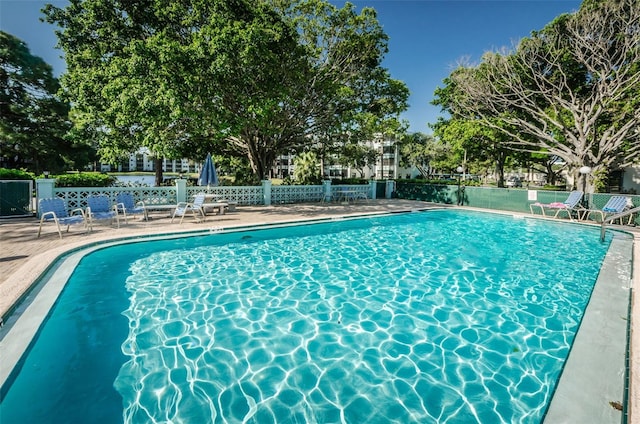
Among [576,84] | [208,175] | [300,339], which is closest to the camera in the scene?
[300,339]

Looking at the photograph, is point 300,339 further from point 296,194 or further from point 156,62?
point 296,194

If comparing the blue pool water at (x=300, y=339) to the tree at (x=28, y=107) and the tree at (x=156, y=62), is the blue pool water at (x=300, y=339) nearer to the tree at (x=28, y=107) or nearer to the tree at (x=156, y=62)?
the tree at (x=156, y=62)

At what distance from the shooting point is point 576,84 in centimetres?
2008

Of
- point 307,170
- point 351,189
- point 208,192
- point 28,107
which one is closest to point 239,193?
point 208,192

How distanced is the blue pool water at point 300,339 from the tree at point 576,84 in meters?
14.9

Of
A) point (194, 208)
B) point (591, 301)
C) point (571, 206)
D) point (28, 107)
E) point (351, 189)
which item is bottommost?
point (591, 301)

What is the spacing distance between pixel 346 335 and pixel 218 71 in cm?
1069

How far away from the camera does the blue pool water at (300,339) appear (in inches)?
125

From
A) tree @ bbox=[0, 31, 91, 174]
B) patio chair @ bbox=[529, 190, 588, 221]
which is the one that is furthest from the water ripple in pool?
tree @ bbox=[0, 31, 91, 174]

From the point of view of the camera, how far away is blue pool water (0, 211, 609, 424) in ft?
10.4

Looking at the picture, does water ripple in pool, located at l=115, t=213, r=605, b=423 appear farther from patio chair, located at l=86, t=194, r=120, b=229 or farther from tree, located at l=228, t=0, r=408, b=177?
tree, located at l=228, t=0, r=408, b=177

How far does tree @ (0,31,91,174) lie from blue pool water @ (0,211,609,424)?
28.8 metres

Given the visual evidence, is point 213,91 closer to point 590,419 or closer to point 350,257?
point 350,257

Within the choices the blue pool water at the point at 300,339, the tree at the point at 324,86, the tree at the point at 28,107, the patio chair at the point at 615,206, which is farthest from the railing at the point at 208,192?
the tree at the point at 28,107
